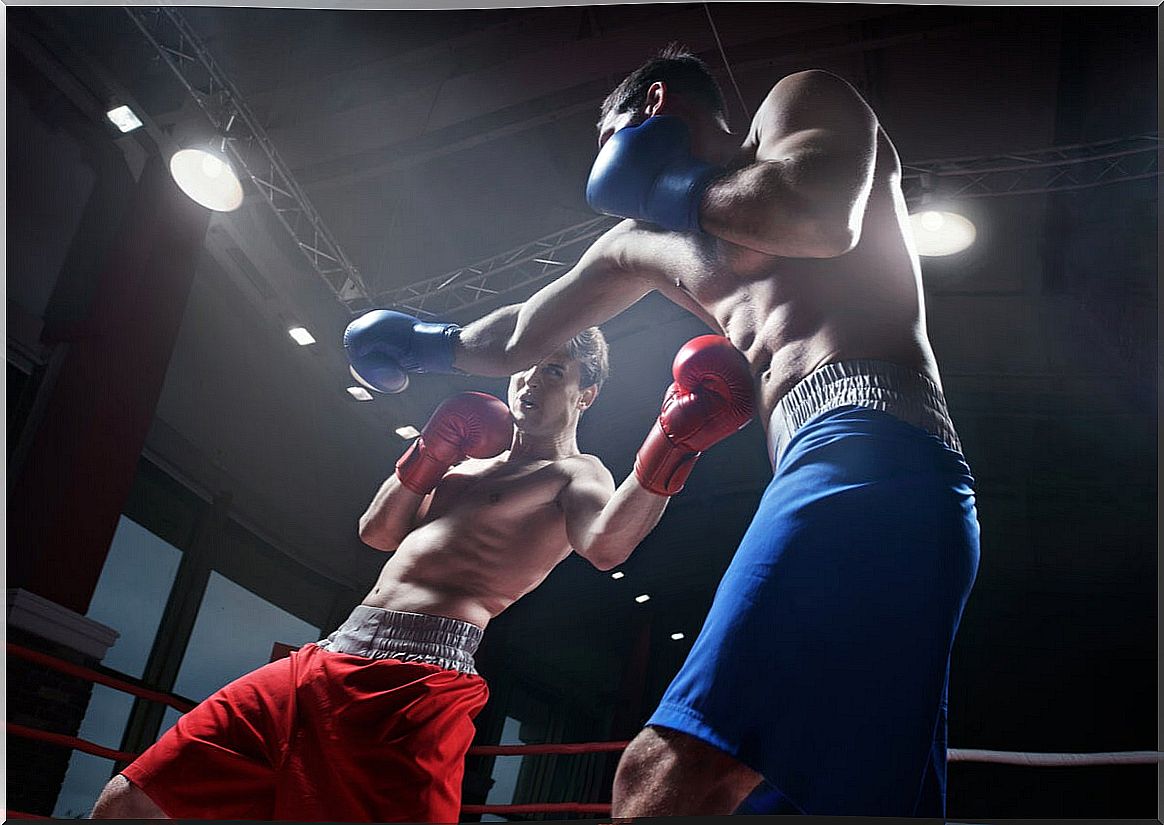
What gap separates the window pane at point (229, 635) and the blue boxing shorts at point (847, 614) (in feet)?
3.89

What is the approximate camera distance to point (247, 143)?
249 cm

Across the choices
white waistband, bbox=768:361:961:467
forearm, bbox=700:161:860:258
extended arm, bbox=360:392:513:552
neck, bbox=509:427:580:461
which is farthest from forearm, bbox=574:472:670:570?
forearm, bbox=700:161:860:258

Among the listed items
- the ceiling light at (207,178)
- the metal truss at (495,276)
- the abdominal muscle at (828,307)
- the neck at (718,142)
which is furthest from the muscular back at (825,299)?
the ceiling light at (207,178)

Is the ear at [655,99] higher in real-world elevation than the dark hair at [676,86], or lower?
lower

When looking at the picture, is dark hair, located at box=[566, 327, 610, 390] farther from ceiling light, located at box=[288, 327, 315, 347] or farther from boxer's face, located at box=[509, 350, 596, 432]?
ceiling light, located at box=[288, 327, 315, 347]

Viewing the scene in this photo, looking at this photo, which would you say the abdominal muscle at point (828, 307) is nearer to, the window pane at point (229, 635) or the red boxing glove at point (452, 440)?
the red boxing glove at point (452, 440)

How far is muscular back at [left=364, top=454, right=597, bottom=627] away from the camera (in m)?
1.92

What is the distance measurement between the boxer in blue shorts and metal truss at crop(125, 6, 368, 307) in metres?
1.14

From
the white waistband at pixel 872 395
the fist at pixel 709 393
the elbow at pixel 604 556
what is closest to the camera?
the white waistband at pixel 872 395

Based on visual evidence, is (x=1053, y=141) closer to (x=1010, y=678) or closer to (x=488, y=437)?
(x=1010, y=678)

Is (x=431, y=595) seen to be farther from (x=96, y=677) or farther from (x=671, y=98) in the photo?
(x=671, y=98)

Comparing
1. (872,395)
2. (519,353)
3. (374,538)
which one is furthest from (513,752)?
(872,395)

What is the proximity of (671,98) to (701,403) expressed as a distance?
56 centimetres

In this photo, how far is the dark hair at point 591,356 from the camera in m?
2.13
